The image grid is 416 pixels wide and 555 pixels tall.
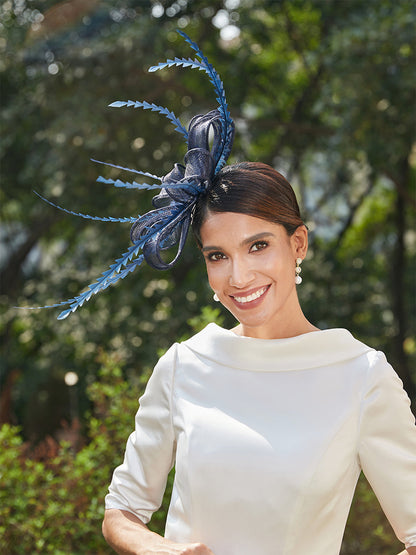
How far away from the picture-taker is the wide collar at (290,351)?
1.54 meters

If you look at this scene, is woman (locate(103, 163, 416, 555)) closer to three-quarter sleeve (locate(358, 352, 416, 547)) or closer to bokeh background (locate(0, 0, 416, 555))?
three-quarter sleeve (locate(358, 352, 416, 547))

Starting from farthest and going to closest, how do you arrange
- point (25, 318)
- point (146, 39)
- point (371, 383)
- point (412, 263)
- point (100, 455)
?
point (412, 263)
point (25, 318)
point (146, 39)
point (100, 455)
point (371, 383)

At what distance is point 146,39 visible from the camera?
4.92 m

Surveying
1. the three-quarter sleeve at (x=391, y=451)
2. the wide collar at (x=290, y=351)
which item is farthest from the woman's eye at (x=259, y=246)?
the three-quarter sleeve at (x=391, y=451)

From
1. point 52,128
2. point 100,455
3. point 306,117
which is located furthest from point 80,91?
point 100,455

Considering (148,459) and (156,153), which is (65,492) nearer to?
(148,459)

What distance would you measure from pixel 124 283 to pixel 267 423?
13.3 ft

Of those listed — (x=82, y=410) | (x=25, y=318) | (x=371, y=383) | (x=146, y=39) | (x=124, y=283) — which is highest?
(x=146, y=39)

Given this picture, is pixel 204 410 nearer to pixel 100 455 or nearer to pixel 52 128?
pixel 100 455

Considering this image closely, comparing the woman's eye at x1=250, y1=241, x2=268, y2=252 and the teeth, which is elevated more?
the woman's eye at x1=250, y1=241, x2=268, y2=252

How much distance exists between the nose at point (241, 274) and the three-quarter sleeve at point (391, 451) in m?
0.35

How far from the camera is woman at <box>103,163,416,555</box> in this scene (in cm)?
142

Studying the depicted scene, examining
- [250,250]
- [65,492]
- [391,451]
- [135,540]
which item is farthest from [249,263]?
[65,492]

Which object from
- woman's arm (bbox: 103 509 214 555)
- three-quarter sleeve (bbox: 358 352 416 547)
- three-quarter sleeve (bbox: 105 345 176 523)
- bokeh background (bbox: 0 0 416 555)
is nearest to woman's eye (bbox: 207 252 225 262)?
three-quarter sleeve (bbox: 105 345 176 523)
